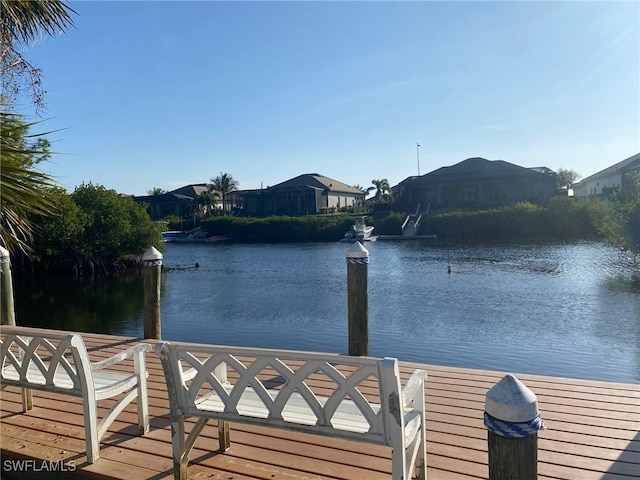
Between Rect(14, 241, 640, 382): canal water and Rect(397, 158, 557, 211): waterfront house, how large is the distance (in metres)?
22.5

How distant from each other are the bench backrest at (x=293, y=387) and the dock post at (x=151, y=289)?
3404 millimetres

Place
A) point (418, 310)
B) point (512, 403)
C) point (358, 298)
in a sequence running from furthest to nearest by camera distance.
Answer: point (418, 310), point (358, 298), point (512, 403)

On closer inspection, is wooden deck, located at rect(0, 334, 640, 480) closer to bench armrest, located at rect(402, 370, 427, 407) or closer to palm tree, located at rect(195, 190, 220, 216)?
bench armrest, located at rect(402, 370, 427, 407)

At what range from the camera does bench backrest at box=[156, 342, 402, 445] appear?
6.84 ft

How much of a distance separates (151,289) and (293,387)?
4048mm

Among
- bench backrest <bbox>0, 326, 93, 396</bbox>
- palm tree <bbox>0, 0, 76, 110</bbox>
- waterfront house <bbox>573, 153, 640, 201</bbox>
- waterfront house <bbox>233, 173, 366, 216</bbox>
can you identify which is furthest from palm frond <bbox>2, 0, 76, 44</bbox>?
waterfront house <bbox>233, 173, 366, 216</bbox>

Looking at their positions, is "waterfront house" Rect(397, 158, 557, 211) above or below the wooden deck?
above

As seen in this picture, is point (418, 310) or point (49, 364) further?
point (418, 310)

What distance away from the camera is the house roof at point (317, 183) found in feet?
195

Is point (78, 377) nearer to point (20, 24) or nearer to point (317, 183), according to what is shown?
point (20, 24)

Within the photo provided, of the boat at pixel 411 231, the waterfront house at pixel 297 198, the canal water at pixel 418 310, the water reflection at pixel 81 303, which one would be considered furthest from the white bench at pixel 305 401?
the waterfront house at pixel 297 198

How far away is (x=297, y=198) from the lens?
55844 millimetres

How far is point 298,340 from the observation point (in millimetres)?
10336

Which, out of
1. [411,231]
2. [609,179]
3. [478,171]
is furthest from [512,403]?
[609,179]
